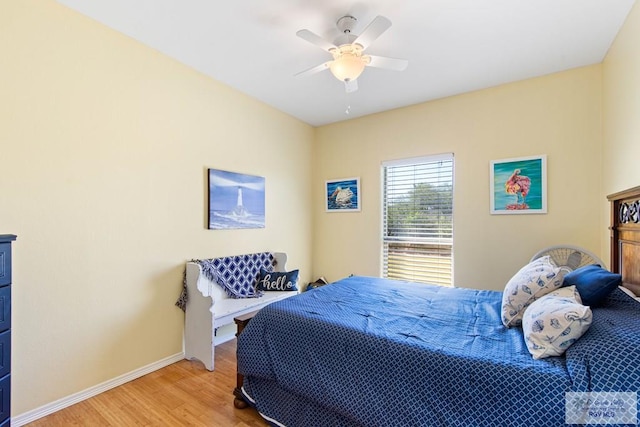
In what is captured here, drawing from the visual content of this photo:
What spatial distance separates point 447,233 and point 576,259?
1.15 m

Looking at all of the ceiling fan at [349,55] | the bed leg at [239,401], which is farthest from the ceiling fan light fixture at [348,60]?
the bed leg at [239,401]

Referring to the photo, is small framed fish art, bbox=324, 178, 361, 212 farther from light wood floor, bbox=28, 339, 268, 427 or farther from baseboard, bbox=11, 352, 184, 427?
baseboard, bbox=11, 352, 184, 427

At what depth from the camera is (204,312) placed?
2.53 metres

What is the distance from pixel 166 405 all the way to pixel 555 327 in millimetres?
2311

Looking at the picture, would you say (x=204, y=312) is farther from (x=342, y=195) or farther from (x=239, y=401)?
(x=342, y=195)

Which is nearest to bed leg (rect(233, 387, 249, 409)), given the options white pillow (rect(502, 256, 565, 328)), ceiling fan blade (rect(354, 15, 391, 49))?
white pillow (rect(502, 256, 565, 328))

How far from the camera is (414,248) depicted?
370cm

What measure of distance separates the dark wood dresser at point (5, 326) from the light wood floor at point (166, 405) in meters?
0.39

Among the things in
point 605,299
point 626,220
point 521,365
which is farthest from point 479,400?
point 626,220

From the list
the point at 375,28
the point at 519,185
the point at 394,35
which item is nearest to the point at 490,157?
the point at 519,185

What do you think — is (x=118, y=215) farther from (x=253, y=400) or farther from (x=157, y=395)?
(x=253, y=400)

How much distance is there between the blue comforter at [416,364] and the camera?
1.09 m

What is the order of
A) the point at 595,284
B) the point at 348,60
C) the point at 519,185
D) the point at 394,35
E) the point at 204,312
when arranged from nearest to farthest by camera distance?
the point at 595,284, the point at 348,60, the point at 394,35, the point at 204,312, the point at 519,185

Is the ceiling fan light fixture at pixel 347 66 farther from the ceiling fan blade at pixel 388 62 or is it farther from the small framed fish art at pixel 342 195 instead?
the small framed fish art at pixel 342 195
